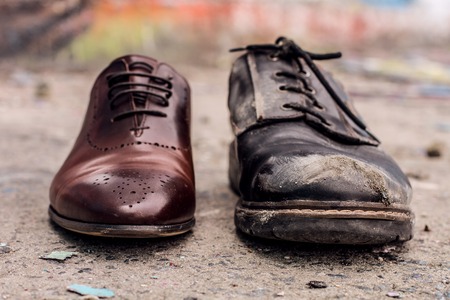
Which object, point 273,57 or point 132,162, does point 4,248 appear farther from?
point 273,57

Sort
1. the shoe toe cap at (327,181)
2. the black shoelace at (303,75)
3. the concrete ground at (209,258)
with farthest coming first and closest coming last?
the black shoelace at (303,75) → the shoe toe cap at (327,181) → the concrete ground at (209,258)

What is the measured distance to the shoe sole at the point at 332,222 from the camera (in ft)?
4.06

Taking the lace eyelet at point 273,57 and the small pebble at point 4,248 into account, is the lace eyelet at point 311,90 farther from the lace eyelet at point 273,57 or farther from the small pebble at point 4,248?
the small pebble at point 4,248

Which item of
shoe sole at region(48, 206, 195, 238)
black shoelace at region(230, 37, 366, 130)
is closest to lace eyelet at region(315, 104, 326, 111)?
black shoelace at region(230, 37, 366, 130)

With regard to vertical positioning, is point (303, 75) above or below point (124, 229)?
above

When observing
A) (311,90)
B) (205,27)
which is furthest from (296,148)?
(205,27)

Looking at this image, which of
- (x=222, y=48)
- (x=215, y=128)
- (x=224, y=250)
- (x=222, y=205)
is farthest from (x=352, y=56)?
(x=224, y=250)

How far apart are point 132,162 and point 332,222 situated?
0.51 meters

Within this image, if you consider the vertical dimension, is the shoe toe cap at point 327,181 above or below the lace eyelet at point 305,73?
below

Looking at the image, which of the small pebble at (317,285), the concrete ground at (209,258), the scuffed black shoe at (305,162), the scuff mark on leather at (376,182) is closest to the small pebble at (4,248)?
the concrete ground at (209,258)

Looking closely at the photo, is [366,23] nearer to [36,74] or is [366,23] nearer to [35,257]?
[36,74]

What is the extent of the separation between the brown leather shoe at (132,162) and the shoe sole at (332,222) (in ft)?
0.78

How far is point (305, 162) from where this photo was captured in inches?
52.3

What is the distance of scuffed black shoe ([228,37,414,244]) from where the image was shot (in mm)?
1250
